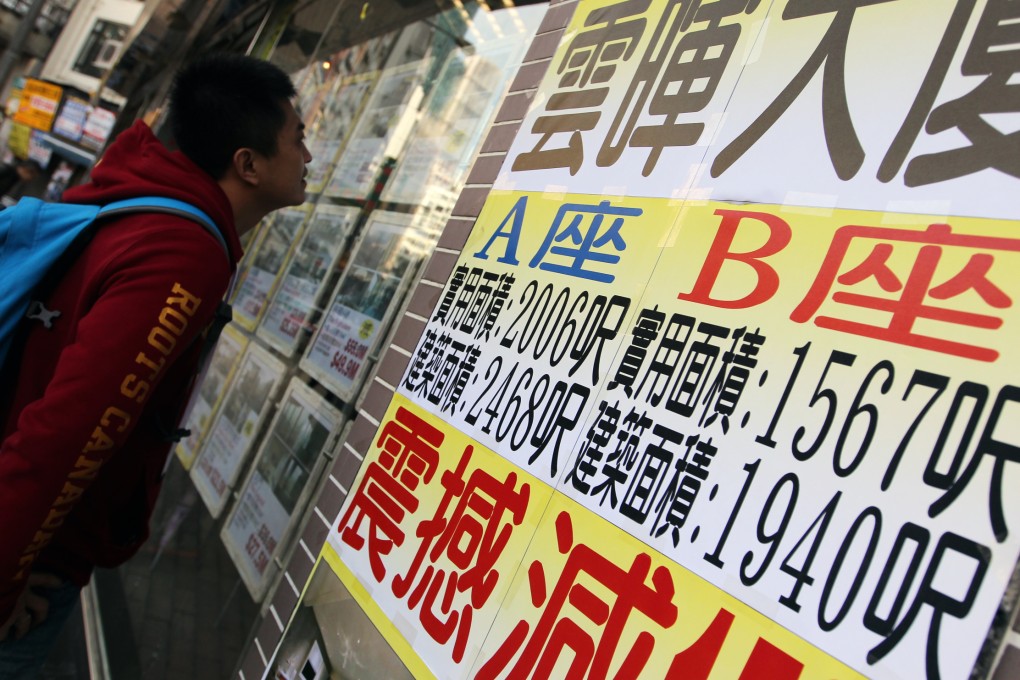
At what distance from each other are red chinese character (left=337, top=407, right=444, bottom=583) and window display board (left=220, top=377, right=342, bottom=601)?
1027mm

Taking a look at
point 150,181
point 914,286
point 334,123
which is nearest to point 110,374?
point 150,181

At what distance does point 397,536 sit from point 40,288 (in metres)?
1.19

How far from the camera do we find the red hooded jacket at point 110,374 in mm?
1438

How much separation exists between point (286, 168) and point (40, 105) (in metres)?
23.4

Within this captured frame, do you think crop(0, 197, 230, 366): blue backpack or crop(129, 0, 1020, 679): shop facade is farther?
crop(0, 197, 230, 366): blue backpack

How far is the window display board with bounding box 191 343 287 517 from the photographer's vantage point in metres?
3.78

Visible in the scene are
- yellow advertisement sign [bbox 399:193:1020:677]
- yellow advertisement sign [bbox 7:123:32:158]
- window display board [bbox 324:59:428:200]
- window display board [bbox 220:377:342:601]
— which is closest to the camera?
yellow advertisement sign [bbox 399:193:1020:677]

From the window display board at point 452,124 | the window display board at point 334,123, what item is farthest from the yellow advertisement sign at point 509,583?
the window display board at point 334,123

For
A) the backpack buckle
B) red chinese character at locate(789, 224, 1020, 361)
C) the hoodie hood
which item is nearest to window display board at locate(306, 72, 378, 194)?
the hoodie hood

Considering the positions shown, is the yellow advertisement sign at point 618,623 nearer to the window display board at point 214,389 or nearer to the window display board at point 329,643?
the window display board at point 329,643

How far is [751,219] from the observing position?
1325 millimetres

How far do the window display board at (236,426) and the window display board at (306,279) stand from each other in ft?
0.55

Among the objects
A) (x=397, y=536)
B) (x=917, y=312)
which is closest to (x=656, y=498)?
(x=917, y=312)

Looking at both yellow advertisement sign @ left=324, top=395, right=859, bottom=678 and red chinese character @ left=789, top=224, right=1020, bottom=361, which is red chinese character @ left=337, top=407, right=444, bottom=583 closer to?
yellow advertisement sign @ left=324, top=395, right=859, bottom=678
